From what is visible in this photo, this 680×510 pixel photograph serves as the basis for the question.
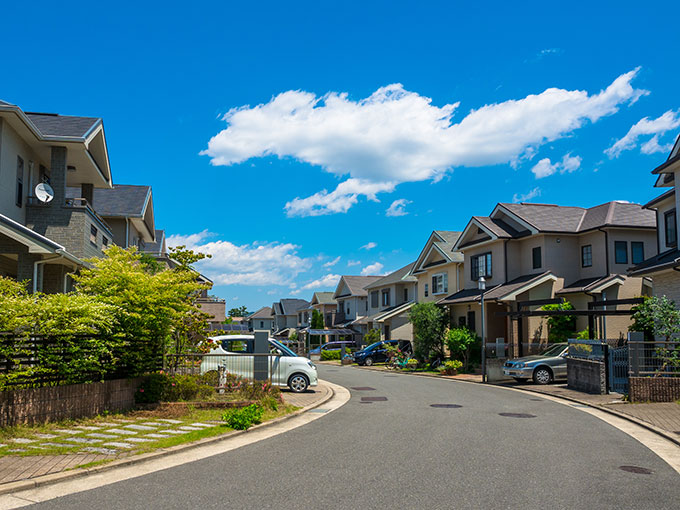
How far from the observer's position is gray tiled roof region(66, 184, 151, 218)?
99.0 feet

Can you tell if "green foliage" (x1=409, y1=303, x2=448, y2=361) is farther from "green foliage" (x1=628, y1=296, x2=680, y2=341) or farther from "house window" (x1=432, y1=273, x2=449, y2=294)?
"green foliage" (x1=628, y1=296, x2=680, y2=341)

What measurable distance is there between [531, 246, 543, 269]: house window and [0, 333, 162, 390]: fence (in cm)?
2410

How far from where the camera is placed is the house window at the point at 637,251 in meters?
31.1

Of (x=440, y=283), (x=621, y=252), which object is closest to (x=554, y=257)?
(x=621, y=252)

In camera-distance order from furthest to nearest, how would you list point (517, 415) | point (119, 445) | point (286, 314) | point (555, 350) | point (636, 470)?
point (286, 314)
point (555, 350)
point (517, 415)
point (119, 445)
point (636, 470)

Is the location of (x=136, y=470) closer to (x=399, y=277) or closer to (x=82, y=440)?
(x=82, y=440)

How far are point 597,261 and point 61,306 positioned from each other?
89.7 ft

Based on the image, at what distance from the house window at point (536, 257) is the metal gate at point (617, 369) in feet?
46.3

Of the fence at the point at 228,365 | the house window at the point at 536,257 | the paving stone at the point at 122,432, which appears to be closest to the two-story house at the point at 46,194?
the fence at the point at 228,365

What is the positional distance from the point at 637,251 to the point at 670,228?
6201 millimetres

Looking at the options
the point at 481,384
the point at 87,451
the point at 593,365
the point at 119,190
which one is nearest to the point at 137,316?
the point at 87,451

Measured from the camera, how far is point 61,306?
38.0 ft

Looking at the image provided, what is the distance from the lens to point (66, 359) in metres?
12.0

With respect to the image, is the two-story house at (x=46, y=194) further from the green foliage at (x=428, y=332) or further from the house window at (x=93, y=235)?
the green foliage at (x=428, y=332)
